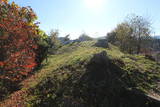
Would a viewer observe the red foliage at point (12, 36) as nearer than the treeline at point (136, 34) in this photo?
Yes

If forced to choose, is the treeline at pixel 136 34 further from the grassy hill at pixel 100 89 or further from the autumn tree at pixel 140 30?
the grassy hill at pixel 100 89

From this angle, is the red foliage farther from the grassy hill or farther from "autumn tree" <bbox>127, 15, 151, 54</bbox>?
"autumn tree" <bbox>127, 15, 151, 54</bbox>

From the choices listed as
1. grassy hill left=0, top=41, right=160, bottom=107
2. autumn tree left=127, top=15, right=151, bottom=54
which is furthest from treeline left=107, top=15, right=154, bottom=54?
grassy hill left=0, top=41, right=160, bottom=107

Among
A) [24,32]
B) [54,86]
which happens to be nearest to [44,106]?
[54,86]

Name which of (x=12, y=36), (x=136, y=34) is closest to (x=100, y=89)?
(x=12, y=36)

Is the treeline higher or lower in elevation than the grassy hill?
higher

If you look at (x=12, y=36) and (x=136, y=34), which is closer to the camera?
(x=12, y=36)

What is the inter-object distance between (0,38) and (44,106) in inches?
128

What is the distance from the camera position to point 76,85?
562cm

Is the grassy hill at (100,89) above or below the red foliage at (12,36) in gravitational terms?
below

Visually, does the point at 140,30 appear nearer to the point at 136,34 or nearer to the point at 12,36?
the point at 136,34

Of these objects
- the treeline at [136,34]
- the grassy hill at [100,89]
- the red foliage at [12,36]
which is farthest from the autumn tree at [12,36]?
the treeline at [136,34]

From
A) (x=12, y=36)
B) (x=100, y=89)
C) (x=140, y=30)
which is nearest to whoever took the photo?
(x=100, y=89)

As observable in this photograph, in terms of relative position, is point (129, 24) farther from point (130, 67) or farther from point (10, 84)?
point (10, 84)
